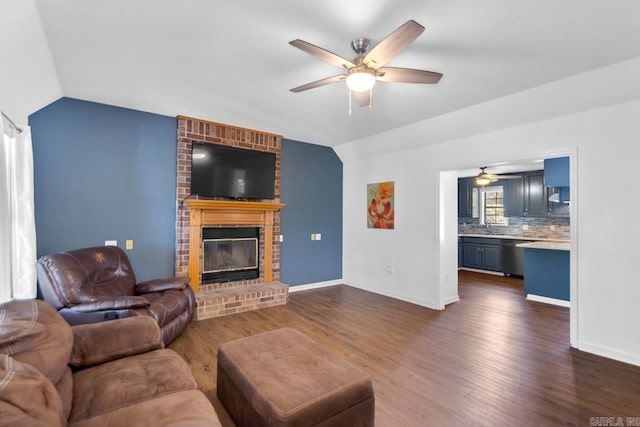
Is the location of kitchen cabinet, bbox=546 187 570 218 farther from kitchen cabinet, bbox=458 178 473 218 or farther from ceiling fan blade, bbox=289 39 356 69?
ceiling fan blade, bbox=289 39 356 69

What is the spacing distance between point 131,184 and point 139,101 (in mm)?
1055

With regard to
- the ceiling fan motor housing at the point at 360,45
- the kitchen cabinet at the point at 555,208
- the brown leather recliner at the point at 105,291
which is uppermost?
the ceiling fan motor housing at the point at 360,45

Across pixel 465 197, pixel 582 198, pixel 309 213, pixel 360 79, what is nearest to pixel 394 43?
pixel 360 79

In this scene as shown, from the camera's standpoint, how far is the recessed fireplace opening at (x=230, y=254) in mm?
4383

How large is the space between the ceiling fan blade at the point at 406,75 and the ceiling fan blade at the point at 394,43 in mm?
121

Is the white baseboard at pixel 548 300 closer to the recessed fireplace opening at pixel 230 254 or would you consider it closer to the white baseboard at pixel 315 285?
the white baseboard at pixel 315 285

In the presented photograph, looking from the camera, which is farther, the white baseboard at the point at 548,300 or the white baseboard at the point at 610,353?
the white baseboard at the point at 548,300

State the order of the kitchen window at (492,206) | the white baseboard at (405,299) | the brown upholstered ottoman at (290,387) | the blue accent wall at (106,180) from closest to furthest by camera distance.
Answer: the brown upholstered ottoman at (290,387) < the blue accent wall at (106,180) < the white baseboard at (405,299) < the kitchen window at (492,206)

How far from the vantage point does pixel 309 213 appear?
5.50 m

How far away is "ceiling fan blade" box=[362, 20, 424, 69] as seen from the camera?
68.7 inches

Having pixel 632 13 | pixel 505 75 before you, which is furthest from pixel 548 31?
pixel 505 75

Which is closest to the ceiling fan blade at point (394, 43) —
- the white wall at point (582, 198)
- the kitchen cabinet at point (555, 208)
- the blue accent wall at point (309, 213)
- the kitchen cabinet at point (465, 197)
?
the white wall at point (582, 198)

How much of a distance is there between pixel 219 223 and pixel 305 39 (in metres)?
2.93

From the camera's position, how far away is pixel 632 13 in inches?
77.3
